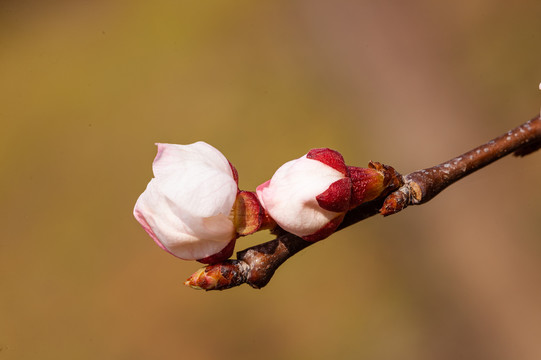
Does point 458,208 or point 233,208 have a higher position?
point 233,208

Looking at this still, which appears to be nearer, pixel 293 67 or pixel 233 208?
pixel 233 208

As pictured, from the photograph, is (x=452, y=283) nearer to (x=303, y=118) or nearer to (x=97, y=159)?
(x=303, y=118)

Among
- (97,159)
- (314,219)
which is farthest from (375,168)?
(97,159)
